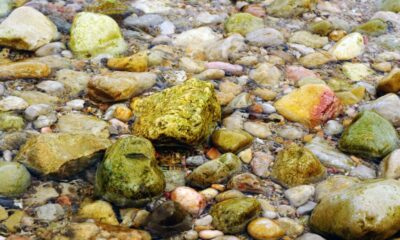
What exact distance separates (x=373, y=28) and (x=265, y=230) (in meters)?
3.25

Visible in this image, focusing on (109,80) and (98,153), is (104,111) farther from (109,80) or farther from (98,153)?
(98,153)

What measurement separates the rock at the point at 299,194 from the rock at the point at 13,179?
1.60 metres

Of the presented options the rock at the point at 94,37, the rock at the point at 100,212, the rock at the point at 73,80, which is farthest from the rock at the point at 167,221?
the rock at the point at 94,37

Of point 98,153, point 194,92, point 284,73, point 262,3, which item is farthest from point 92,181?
point 262,3

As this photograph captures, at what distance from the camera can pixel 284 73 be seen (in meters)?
4.61

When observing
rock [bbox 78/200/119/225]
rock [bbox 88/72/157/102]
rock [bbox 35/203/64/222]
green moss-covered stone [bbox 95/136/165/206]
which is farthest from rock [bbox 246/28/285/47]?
rock [bbox 35/203/64/222]

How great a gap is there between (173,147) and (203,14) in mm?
2449

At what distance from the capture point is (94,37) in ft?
15.6

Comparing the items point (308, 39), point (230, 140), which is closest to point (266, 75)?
point (308, 39)

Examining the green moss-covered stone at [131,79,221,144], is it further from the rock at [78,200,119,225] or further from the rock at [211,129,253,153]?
the rock at [78,200,119,225]

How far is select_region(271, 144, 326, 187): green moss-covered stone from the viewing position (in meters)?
3.29

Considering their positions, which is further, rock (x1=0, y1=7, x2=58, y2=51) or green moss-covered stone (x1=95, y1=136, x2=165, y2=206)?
rock (x1=0, y1=7, x2=58, y2=51)

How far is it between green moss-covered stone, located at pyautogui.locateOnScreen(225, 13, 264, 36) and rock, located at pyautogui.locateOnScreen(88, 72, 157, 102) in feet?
4.77

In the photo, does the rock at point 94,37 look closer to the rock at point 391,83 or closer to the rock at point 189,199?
the rock at point 189,199
